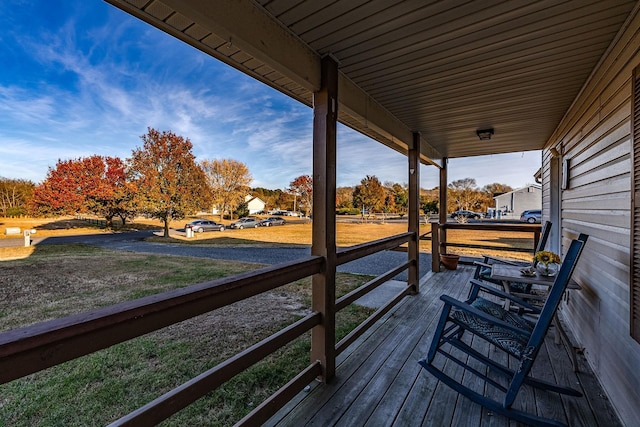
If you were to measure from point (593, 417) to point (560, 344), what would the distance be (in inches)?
38.5

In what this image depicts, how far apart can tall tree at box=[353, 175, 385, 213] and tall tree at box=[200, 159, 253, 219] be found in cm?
966

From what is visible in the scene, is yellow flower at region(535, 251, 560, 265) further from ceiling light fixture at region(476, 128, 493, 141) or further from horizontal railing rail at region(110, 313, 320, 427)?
horizontal railing rail at region(110, 313, 320, 427)

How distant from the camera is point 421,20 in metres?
1.55

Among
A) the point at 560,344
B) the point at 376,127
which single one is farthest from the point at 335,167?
the point at 560,344

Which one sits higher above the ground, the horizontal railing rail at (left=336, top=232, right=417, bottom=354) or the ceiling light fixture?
the ceiling light fixture

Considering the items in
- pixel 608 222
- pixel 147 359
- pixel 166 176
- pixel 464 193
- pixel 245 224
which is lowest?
pixel 147 359

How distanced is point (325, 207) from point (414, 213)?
7.57 ft

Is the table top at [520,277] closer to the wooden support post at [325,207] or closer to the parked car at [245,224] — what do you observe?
the wooden support post at [325,207]

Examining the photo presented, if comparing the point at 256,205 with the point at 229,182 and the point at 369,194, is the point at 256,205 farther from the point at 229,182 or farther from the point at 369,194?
the point at 369,194

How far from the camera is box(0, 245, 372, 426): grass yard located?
199 centimetres

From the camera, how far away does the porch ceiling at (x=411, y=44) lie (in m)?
1.41

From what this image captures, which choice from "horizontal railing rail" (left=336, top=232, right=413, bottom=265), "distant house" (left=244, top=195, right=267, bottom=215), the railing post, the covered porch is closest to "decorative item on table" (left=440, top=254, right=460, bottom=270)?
the railing post

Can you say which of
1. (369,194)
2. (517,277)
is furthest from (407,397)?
(369,194)

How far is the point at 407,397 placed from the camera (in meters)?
1.73
